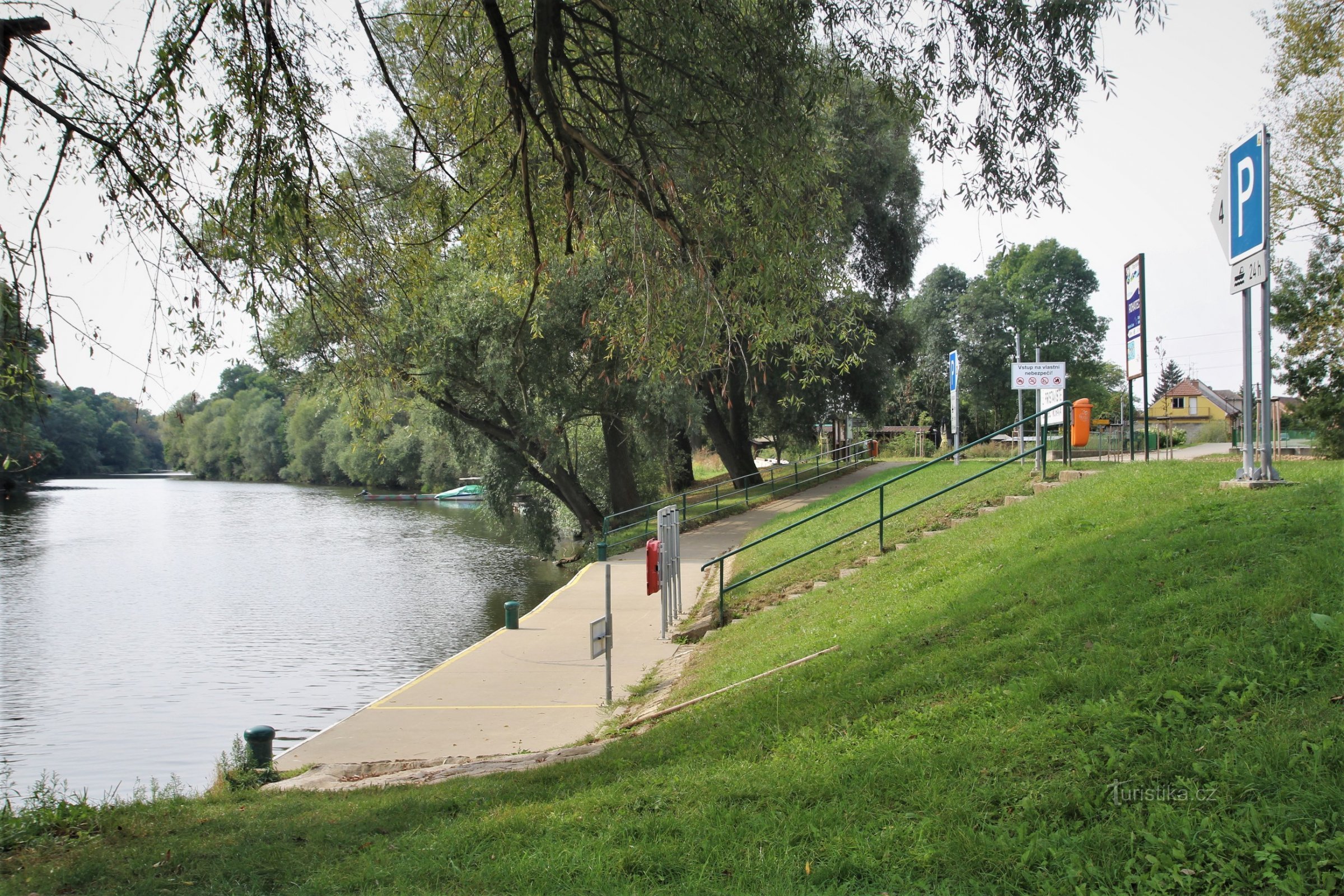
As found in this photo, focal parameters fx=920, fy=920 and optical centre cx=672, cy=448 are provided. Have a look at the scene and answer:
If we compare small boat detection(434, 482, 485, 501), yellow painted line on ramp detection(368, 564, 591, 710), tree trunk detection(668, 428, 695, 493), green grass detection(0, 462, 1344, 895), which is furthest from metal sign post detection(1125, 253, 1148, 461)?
small boat detection(434, 482, 485, 501)

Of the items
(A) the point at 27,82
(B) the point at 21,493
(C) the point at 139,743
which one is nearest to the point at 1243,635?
(A) the point at 27,82

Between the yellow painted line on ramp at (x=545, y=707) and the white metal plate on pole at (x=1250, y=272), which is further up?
the white metal plate on pole at (x=1250, y=272)

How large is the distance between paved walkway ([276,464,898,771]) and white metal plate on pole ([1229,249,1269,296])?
7415mm

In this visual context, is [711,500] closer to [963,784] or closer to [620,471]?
[620,471]

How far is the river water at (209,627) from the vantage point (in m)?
11.8

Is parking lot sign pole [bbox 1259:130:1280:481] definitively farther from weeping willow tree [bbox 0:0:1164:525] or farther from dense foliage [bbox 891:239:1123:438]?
dense foliage [bbox 891:239:1123:438]

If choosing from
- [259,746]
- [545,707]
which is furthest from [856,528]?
[259,746]

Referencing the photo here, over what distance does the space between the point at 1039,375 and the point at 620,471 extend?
38.4 ft

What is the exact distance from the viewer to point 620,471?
2705 centimetres

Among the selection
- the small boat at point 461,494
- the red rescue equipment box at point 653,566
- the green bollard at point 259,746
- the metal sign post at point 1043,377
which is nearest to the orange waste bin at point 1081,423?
the red rescue equipment box at point 653,566

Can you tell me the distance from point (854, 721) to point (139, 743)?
973 cm

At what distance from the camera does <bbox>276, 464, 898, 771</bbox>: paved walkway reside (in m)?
9.02

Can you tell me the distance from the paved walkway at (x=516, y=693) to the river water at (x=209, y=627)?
1.61 metres

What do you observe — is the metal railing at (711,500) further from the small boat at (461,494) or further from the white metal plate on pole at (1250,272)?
the small boat at (461,494)
